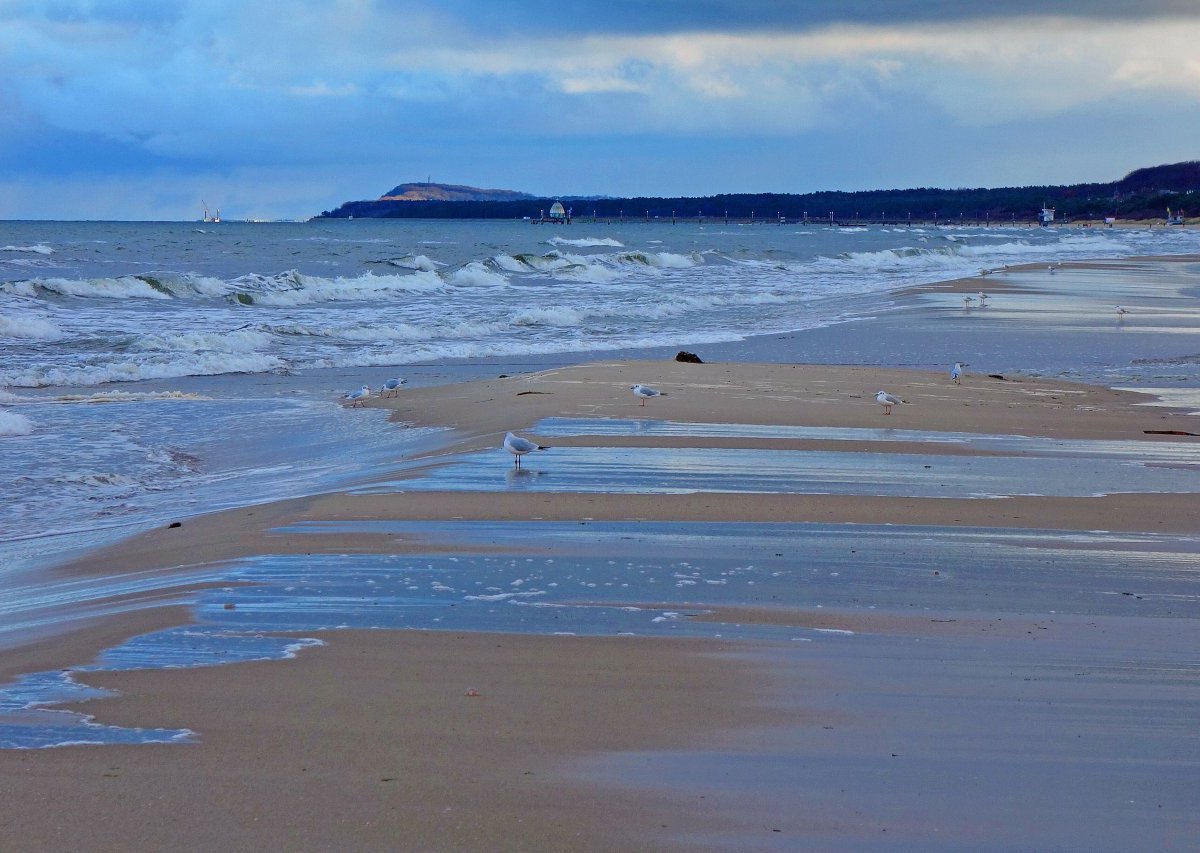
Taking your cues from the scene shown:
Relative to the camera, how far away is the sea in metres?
8.58

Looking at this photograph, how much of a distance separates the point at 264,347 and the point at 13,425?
27.9 ft

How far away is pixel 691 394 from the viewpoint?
12.0 m

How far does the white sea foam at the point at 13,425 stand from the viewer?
10.6 metres

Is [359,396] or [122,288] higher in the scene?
[122,288]

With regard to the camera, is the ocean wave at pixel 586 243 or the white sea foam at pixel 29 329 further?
the ocean wave at pixel 586 243

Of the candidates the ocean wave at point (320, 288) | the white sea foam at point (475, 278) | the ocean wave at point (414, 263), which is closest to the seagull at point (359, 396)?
the ocean wave at point (320, 288)

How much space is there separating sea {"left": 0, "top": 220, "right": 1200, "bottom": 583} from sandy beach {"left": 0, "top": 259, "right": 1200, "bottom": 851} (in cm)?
136

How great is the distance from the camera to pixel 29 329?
20.7m

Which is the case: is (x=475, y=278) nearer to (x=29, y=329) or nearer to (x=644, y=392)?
(x=29, y=329)

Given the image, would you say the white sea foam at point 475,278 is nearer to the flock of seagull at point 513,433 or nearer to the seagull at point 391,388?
the flock of seagull at point 513,433

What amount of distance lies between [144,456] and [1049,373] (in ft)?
35.8

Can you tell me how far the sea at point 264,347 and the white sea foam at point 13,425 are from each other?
0.08 feet

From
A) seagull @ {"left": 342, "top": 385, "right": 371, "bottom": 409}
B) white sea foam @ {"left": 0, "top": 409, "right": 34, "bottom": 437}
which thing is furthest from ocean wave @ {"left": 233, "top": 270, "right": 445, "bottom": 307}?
white sea foam @ {"left": 0, "top": 409, "right": 34, "bottom": 437}

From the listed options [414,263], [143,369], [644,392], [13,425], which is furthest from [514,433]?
[414,263]
